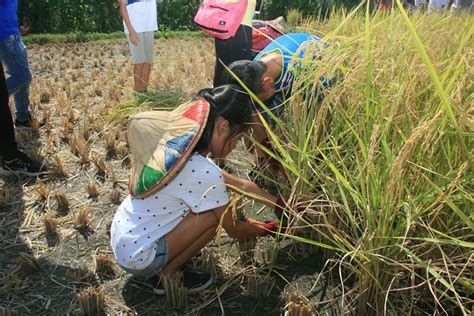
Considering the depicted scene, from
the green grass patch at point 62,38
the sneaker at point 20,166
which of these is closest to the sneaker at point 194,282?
the sneaker at point 20,166

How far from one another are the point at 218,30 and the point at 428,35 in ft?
3.62

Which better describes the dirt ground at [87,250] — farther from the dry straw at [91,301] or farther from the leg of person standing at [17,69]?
the leg of person standing at [17,69]

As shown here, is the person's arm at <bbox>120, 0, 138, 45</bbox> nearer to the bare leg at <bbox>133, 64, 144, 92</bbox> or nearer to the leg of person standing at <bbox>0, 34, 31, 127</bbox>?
the bare leg at <bbox>133, 64, 144, 92</bbox>

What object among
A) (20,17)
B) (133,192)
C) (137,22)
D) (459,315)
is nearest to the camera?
(459,315)

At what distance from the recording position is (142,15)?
3.18 metres

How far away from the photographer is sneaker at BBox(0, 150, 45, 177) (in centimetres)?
226

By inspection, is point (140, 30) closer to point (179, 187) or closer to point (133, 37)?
point (133, 37)

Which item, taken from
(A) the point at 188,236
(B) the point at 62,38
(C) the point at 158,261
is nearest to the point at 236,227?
(A) the point at 188,236

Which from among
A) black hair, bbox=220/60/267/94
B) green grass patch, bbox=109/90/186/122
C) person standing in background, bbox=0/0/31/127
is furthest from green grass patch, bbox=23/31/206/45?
black hair, bbox=220/60/267/94

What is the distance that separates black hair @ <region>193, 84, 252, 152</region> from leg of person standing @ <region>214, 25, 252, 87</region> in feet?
3.40

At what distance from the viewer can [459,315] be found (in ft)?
4.18

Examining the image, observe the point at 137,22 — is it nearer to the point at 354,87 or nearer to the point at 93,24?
the point at 354,87

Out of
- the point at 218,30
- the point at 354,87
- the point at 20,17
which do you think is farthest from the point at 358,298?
the point at 20,17

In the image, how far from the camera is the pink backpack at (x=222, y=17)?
243 cm
